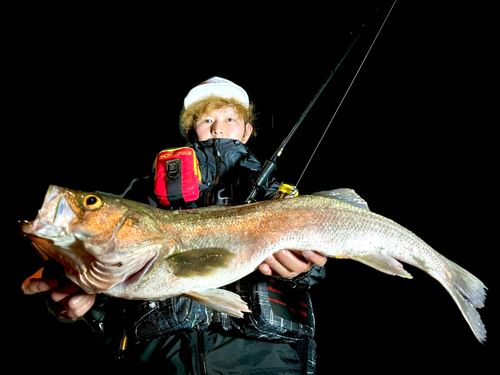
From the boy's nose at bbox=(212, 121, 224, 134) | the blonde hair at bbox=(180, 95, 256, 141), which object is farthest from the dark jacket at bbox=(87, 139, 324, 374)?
the blonde hair at bbox=(180, 95, 256, 141)

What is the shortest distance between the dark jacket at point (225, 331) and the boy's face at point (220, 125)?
63.3 inches

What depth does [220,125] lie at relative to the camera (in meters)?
3.05

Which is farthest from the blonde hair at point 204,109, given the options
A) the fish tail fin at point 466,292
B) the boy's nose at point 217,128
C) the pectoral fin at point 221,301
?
the fish tail fin at point 466,292

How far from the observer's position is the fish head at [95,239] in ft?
4.51

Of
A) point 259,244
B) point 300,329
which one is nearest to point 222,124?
point 259,244

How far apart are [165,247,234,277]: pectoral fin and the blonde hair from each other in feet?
6.62

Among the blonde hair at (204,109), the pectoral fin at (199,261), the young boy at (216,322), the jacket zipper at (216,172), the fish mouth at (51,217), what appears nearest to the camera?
the fish mouth at (51,217)

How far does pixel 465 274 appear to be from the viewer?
1.87 metres

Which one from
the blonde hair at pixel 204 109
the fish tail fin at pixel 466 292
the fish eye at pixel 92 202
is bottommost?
the fish tail fin at pixel 466 292

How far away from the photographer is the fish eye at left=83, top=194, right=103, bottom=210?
146 centimetres

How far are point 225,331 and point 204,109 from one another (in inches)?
91.3

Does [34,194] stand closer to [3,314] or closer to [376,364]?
[3,314]

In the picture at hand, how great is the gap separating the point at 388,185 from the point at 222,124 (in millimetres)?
8946

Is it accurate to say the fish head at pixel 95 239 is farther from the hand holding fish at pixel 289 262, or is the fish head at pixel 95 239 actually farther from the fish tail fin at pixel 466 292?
the fish tail fin at pixel 466 292
